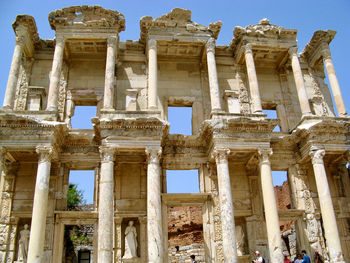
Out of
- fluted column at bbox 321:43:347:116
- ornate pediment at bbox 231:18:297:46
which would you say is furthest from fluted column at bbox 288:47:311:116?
fluted column at bbox 321:43:347:116

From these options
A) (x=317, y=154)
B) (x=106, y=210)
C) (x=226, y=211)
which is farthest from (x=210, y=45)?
(x=106, y=210)

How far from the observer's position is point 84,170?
15219mm

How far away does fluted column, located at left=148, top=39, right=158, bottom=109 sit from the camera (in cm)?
1452

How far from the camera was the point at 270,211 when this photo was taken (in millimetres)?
12953

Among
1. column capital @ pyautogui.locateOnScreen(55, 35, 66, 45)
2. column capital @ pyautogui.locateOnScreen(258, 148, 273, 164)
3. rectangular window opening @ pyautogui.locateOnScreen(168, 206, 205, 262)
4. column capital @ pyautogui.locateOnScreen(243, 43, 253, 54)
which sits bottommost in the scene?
rectangular window opening @ pyautogui.locateOnScreen(168, 206, 205, 262)

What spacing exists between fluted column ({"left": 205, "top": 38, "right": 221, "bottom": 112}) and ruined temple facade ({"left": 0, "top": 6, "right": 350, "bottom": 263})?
0.05 meters

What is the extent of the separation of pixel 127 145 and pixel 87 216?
10.8 ft

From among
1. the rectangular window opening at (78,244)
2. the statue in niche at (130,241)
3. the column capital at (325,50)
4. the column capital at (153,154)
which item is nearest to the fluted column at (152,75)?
the column capital at (153,154)

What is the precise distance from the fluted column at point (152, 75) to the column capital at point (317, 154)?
6.45 m

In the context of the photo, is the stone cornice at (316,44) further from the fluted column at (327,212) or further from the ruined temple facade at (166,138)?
the fluted column at (327,212)

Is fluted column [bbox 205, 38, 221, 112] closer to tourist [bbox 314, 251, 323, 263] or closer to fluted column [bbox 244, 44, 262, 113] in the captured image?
fluted column [bbox 244, 44, 262, 113]

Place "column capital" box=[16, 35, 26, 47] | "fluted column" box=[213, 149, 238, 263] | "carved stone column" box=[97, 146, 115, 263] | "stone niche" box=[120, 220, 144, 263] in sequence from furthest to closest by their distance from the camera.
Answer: "column capital" box=[16, 35, 26, 47]
"stone niche" box=[120, 220, 144, 263]
"fluted column" box=[213, 149, 238, 263]
"carved stone column" box=[97, 146, 115, 263]

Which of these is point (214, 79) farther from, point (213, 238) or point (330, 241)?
point (330, 241)

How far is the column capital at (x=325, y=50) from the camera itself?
16.9 m
